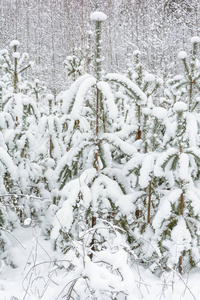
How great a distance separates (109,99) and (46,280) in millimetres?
2133

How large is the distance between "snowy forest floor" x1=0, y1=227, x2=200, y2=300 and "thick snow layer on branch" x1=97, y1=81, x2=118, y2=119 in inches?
53.1

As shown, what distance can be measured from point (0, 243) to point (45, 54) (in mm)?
30181

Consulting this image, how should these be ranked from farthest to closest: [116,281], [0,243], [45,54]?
[45,54] < [0,243] < [116,281]

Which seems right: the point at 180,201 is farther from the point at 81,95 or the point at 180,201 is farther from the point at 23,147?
the point at 23,147

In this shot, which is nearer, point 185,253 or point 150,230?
point 185,253

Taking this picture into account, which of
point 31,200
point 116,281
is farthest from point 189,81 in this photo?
point 31,200

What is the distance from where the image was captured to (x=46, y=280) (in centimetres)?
330

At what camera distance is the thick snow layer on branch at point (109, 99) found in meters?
2.80

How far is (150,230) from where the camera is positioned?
3629mm

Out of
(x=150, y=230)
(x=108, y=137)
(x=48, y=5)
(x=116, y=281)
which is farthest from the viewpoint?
(x=48, y=5)

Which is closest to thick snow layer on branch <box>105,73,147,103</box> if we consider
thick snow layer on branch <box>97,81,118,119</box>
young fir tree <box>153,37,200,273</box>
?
thick snow layer on branch <box>97,81,118,119</box>

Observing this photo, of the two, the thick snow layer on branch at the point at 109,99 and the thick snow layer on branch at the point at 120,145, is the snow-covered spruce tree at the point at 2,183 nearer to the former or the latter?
the thick snow layer on branch at the point at 120,145

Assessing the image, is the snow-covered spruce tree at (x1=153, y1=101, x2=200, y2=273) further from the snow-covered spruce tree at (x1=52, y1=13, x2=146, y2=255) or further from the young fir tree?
the snow-covered spruce tree at (x1=52, y1=13, x2=146, y2=255)

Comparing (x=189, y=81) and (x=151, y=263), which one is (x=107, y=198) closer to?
(x=151, y=263)
